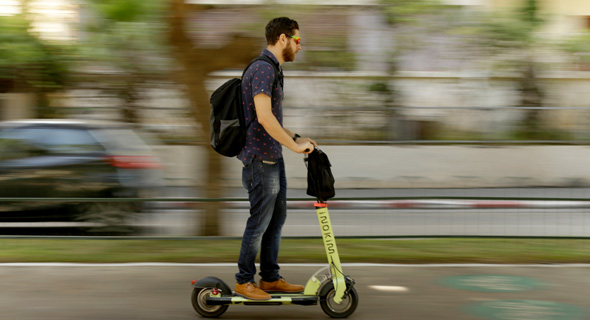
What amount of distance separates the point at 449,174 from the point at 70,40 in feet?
24.8

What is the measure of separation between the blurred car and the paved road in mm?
1779

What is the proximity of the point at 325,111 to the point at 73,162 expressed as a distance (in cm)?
671

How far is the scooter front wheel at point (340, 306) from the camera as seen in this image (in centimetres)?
461

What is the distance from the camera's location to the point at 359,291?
531cm

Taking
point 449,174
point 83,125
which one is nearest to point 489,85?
point 449,174

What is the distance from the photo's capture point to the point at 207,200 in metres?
6.88

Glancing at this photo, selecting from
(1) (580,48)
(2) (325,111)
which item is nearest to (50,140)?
(2) (325,111)

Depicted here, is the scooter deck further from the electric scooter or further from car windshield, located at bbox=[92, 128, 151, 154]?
car windshield, located at bbox=[92, 128, 151, 154]

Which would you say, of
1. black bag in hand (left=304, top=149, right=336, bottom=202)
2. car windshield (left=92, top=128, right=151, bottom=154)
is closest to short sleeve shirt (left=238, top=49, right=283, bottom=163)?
black bag in hand (left=304, top=149, right=336, bottom=202)

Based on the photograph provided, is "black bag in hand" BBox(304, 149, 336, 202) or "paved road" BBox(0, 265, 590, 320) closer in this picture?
"black bag in hand" BBox(304, 149, 336, 202)

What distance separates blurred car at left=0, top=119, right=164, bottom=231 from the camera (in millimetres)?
7629

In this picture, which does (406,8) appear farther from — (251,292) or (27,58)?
(27,58)

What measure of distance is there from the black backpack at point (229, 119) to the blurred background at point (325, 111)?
7.57 ft

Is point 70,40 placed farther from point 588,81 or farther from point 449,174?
point 588,81
